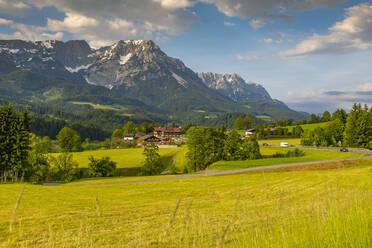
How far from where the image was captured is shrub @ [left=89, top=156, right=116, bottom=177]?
54969 millimetres

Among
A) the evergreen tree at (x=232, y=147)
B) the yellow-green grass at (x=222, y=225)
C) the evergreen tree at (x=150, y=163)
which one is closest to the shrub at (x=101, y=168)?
the evergreen tree at (x=150, y=163)

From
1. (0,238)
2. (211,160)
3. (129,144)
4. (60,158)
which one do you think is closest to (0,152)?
(60,158)

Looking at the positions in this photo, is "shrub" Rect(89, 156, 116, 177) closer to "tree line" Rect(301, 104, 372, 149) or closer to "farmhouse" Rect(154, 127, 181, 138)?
"tree line" Rect(301, 104, 372, 149)

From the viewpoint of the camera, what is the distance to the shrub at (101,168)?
2164 inches

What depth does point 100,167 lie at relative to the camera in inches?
2191

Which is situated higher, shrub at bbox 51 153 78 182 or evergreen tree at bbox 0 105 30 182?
evergreen tree at bbox 0 105 30 182

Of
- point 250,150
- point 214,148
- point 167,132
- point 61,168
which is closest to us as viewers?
point 61,168

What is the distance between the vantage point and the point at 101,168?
5553 cm

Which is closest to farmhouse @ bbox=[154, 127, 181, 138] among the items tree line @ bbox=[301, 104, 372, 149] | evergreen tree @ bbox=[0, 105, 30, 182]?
tree line @ bbox=[301, 104, 372, 149]

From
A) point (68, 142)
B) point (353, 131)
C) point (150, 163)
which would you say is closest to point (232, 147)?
point (150, 163)

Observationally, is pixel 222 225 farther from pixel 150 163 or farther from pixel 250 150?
pixel 150 163

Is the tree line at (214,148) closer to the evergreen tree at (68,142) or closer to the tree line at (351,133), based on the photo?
the tree line at (351,133)

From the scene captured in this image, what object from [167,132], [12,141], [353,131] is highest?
[353,131]

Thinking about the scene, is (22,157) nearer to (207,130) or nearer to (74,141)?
(207,130)
